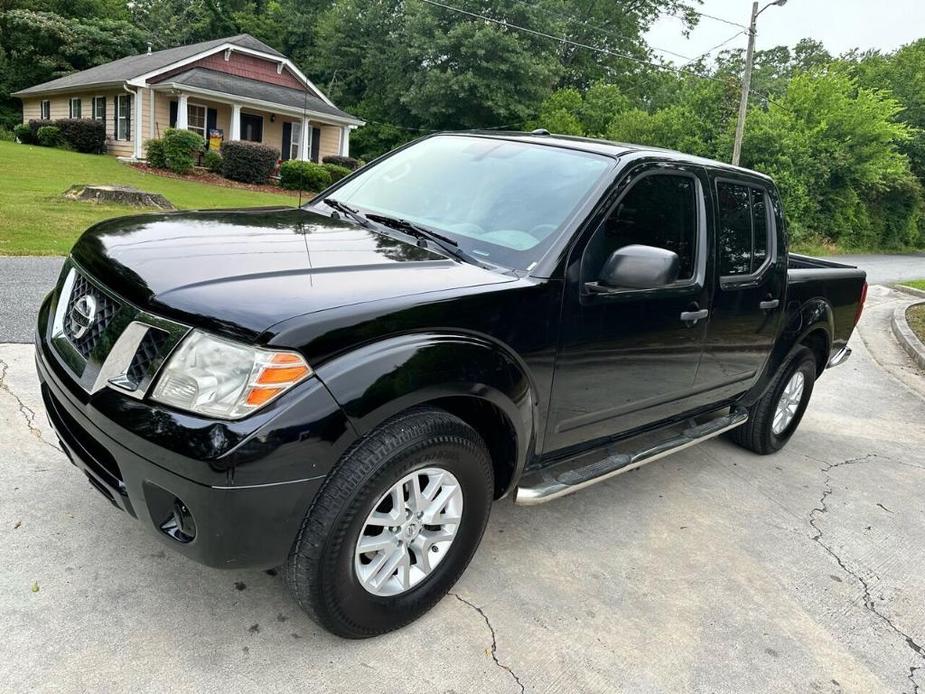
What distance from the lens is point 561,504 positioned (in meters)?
3.84

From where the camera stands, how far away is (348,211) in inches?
138

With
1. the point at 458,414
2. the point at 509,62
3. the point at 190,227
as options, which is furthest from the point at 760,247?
the point at 509,62

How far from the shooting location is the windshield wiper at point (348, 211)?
3.31 metres

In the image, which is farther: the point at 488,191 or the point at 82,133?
the point at 82,133

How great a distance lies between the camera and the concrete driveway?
239cm

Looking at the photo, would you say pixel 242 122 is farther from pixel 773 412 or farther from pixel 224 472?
pixel 224 472

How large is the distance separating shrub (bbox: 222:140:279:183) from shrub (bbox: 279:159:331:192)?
0.61m

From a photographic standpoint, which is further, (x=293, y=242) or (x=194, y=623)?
(x=293, y=242)

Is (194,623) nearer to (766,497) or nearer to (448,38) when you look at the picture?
(766,497)

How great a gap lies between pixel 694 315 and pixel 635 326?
514mm

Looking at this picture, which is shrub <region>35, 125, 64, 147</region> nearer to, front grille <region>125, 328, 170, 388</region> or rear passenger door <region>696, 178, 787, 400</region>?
rear passenger door <region>696, 178, 787, 400</region>

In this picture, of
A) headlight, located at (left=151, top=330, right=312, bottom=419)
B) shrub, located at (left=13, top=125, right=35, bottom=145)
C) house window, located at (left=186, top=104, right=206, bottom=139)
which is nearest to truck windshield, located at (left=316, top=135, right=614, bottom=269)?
headlight, located at (left=151, top=330, right=312, bottom=419)

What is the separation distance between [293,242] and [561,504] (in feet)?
6.74

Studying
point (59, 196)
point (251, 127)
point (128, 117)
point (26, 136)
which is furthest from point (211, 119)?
point (59, 196)
